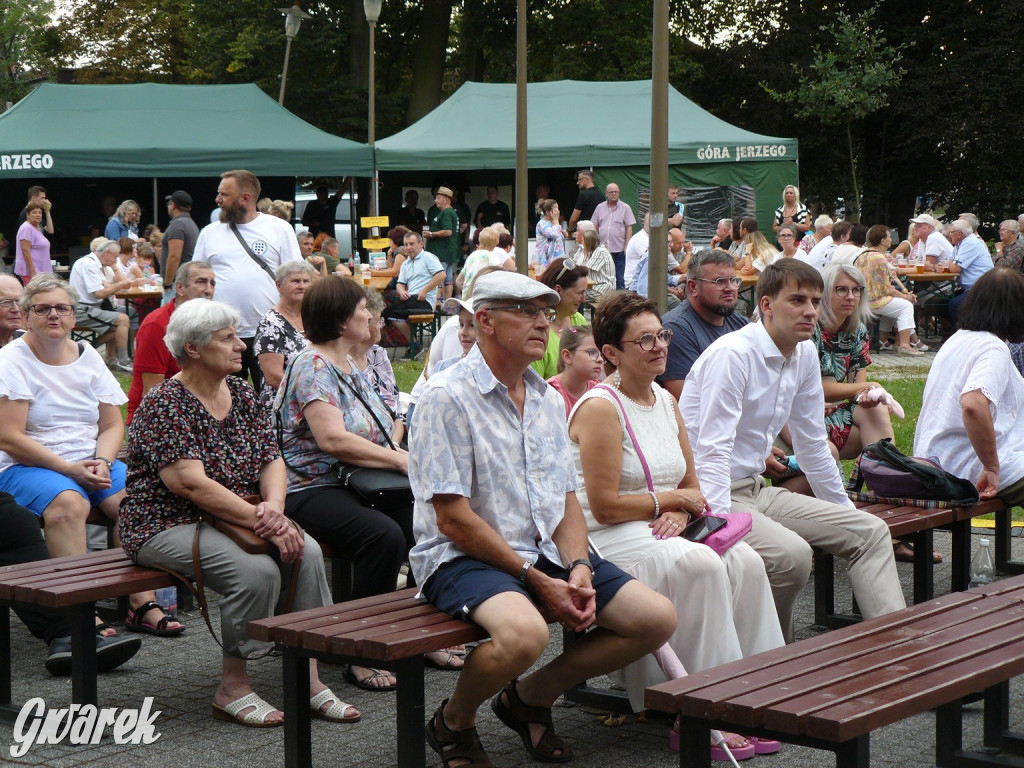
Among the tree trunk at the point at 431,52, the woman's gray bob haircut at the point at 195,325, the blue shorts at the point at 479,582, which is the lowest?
the blue shorts at the point at 479,582

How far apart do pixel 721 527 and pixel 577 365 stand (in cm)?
138

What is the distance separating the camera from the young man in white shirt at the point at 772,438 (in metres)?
4.87

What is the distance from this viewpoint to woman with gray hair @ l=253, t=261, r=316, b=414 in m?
6.32

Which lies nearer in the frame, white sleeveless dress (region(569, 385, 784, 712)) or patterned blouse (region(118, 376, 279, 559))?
white sleeveless dress (region(569, 385, 784, 712))

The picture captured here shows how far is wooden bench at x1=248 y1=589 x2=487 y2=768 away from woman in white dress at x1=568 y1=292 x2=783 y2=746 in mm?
769

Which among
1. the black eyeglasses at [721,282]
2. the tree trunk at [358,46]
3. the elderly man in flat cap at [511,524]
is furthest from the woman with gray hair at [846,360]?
the tree trunk at [358,46]

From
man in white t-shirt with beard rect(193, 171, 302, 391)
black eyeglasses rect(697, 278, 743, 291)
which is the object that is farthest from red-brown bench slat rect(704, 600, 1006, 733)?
man in white t-shirt with beard rect(193, 171, 302, 391)

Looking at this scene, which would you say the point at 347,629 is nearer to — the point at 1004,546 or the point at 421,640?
the point at 421,640

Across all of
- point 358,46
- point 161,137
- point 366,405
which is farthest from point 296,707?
point 358,46

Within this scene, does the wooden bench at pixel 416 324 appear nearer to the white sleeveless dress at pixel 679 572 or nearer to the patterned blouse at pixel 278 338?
the patterned blouse at pixel 278 338

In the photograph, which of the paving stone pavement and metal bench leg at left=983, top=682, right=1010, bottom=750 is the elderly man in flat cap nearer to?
the paving stone pavement

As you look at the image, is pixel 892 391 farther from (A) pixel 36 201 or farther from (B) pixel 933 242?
(A) pixel 36 201

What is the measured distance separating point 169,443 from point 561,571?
1.49 m

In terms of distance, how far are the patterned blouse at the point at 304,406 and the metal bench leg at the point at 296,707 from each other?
143cm
